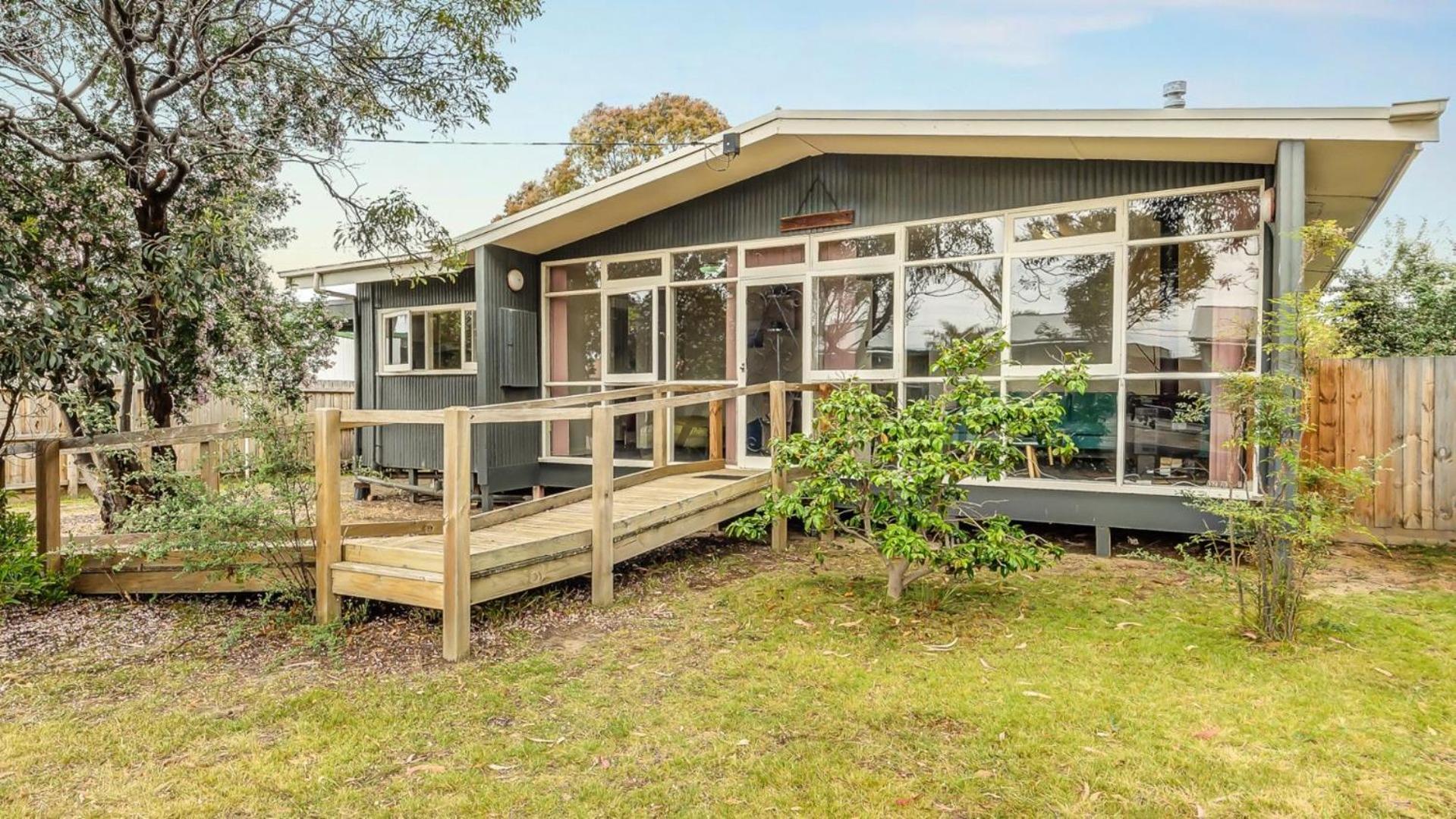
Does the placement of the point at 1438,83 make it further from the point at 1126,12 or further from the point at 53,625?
the point at 53,625

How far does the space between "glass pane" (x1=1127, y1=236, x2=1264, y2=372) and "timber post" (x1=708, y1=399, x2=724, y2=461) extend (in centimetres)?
366

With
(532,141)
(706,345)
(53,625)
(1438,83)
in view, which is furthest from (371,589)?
(1438,83)

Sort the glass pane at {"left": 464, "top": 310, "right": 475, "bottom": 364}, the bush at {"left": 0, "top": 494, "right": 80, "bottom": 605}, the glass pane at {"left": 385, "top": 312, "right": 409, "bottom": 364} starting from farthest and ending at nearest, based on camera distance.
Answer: the glass pane at {"left": 385, "top": 312, "right": 409, "bottom": 364} < the glass pane at {"left": 464, "top": 310, "right": 475, "bottom": 364} < the bush at {"left": 0, "top": 494, "right": 80, "bottom": 605}

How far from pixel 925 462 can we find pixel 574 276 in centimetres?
565

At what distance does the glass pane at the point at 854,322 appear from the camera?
7.01 m

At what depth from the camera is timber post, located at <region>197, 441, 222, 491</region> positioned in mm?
4340

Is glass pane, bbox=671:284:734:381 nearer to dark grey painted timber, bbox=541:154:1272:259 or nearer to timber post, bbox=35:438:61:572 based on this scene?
dark grey painted timber, bbox=541:154:1272:259

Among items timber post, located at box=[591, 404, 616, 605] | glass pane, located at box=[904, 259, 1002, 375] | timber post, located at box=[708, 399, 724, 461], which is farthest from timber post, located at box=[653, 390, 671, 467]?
glass pane, located at box=[904, 259, 1002, 375]

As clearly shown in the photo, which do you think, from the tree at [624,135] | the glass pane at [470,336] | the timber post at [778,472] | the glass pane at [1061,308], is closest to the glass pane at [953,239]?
the glass pane at [1061,308]

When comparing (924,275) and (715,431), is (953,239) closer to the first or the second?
(924,275)

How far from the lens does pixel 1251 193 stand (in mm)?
5543

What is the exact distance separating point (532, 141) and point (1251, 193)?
8.03 m

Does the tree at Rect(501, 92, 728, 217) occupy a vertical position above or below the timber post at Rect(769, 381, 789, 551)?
above

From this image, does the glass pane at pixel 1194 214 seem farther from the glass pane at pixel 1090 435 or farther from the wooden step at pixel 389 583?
the wooden step at pixel 389 583
